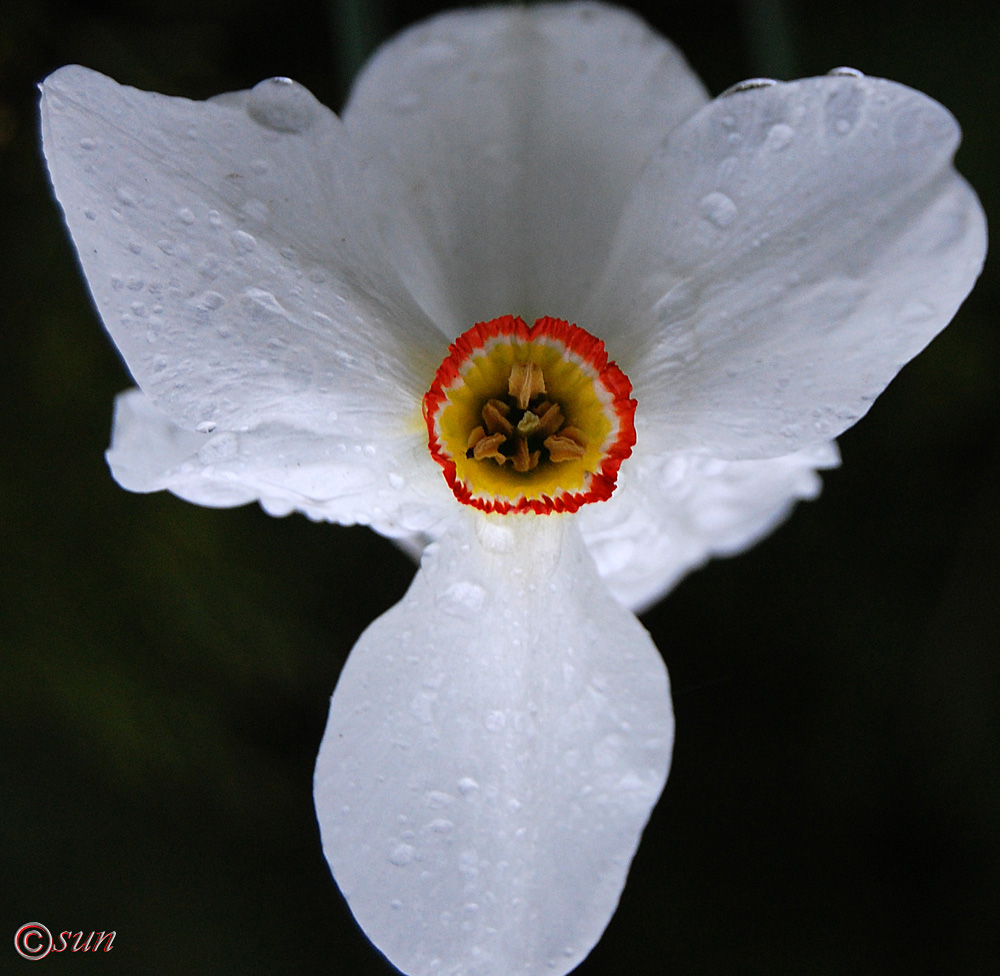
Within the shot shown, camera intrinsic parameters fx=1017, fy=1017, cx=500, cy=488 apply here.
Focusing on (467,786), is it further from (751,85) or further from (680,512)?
(751,85)

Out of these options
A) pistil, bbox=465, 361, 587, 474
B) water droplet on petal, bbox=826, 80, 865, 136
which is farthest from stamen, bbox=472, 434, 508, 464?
water droplet on petal, bbox=826, 80, 865, 136

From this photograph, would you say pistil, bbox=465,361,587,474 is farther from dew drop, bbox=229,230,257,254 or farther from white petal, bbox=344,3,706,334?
dew drop, bbox=229,230,257,254

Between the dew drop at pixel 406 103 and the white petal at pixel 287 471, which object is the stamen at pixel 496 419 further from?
the dew drop at pixel 406 103

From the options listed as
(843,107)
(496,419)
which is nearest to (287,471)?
(496,419)

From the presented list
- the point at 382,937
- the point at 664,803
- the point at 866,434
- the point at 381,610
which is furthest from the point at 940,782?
the point at 382,937
